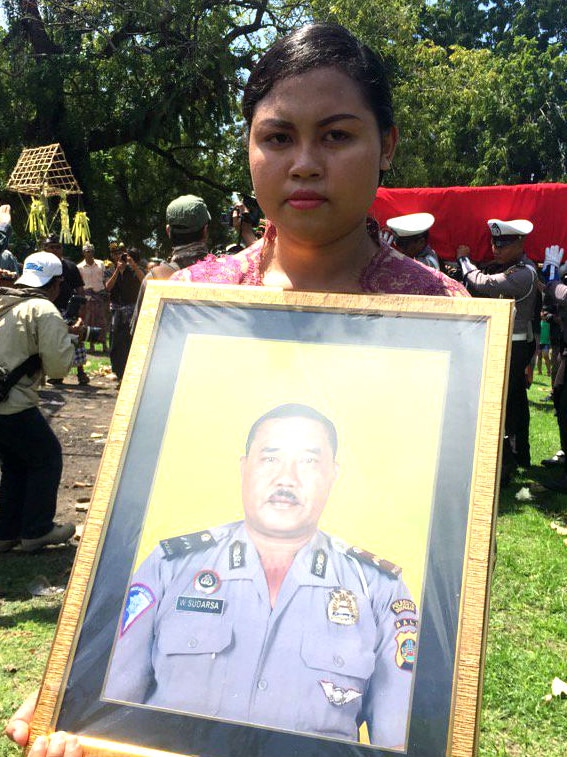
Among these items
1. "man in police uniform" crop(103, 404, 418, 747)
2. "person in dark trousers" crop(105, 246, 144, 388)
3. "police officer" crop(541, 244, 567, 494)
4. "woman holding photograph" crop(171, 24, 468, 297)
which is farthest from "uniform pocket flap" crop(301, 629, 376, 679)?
"person in dark trousers" crop(105, 246, 144, 388)

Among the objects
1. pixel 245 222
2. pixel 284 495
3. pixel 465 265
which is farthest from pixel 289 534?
pixel 465 265

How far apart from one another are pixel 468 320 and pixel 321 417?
334 millimetres

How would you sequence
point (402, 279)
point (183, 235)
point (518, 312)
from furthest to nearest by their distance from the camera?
point (518, 312)
point (183, 235)
point (402, 279)

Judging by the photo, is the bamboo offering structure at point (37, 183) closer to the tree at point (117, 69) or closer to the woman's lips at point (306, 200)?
the tree at point (117, 69)

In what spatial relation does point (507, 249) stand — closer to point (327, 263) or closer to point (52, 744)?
point (327, 263)

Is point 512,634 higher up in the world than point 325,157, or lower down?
lower down

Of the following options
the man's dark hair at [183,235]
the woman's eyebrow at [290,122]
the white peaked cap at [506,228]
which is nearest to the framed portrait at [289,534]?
the woman's eyebrow at [290,122]

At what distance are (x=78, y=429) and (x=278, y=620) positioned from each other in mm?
6890

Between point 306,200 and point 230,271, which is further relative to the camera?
point 230,271

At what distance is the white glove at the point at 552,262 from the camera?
253 inches

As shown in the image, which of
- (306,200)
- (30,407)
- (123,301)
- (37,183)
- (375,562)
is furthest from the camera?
(37,183)

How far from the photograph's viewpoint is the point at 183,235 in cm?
495

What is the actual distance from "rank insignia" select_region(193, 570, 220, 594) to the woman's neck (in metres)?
0.63

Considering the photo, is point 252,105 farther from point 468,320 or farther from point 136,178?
point 136,178
